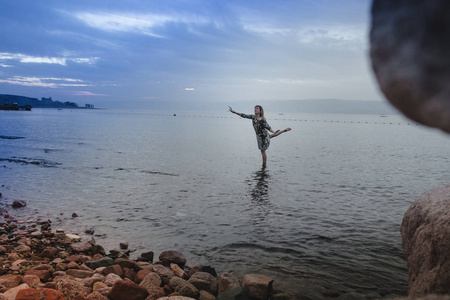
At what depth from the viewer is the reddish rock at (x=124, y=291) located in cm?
593

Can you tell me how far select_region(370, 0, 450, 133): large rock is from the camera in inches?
44.2

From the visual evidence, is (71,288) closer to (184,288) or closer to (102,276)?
(102,276)

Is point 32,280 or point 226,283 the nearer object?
point 32,280

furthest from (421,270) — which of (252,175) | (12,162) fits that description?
(12,162)

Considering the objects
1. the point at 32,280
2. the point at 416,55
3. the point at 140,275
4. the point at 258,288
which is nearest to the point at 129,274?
the point at 140,275

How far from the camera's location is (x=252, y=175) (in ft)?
66.1

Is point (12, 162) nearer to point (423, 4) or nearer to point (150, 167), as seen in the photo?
point (150, 167)

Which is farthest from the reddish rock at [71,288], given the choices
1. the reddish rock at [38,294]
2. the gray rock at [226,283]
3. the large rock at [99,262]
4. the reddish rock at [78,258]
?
the gray rock at [226,283]

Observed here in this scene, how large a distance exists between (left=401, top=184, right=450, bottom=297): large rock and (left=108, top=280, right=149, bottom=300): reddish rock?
4.16 meters

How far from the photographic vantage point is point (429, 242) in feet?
14.0

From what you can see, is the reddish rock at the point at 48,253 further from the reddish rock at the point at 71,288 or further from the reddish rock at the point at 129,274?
the reddish rock at the point at 71,288

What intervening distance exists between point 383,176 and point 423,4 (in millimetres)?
20734

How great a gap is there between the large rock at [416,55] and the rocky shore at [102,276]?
532cm

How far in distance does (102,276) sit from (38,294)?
5.47 feet
